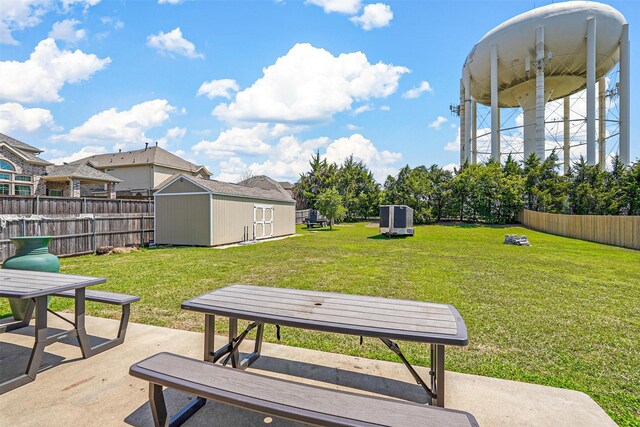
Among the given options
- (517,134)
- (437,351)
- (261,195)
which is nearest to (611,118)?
(517,134)

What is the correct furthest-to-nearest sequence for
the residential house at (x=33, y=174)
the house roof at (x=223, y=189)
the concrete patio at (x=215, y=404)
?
A: the residential house at (x=33, y=174) → the house roof at (x=223, y=189) → the concrete patio at (x=215, y=404)

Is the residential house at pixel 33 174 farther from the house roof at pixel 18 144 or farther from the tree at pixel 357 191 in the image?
the tree at pixel 357 191

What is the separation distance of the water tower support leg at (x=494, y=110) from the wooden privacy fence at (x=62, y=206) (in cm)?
2879

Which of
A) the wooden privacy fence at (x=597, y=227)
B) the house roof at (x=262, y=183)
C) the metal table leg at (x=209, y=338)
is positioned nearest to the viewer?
the metal table leg at (x=209, y=338)

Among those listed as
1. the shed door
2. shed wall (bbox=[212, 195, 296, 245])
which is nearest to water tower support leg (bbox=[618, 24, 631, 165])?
the shed door

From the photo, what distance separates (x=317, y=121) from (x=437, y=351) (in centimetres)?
2036

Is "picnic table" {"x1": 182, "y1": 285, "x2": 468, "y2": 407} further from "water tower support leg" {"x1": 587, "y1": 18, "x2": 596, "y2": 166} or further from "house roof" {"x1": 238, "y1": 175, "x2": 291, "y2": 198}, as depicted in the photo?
"house roof" {"x1": 238, "y1": 175, "x2": 291, "y2": 198}

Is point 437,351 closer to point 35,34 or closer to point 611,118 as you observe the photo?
point 35,34

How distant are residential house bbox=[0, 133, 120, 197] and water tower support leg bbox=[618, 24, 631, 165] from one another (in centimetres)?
3982

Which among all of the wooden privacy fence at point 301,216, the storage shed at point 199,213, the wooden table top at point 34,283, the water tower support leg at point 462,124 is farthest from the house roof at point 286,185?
the wooden table top at point 34,283

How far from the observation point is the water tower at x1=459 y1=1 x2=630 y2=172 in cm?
2419

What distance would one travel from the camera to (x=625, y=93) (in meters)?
24.5

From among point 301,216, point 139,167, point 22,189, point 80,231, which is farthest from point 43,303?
point 301,216

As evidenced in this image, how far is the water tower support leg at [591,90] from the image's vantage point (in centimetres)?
2375
